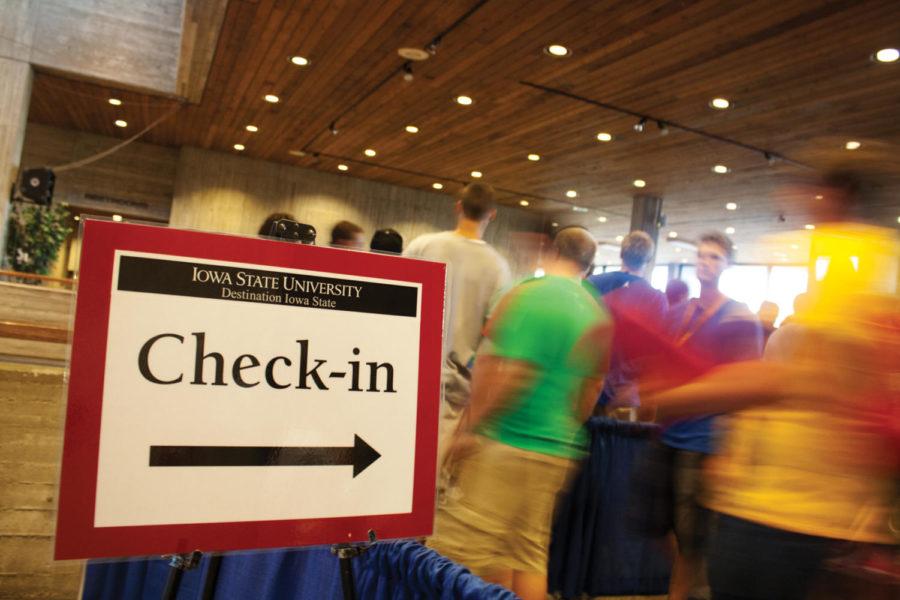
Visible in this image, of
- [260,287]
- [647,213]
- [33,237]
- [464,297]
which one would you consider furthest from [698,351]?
[33,237]

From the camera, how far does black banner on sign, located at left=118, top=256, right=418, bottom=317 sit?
38.1 inches

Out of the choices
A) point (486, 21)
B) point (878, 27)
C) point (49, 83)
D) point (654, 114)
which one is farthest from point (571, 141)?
point (49, 83)

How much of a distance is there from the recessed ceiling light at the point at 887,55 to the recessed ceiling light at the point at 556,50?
7.84 ft

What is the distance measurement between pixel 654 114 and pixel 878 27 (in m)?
2.61

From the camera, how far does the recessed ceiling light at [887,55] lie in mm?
5559

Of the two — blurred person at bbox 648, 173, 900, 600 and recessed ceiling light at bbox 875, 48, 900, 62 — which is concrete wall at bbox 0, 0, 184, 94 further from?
blurred person at bbox 648, 173, 900, 600

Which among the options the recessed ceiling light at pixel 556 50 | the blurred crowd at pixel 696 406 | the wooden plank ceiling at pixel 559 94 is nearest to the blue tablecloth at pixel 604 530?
the blurred crowd at pixel 696 406

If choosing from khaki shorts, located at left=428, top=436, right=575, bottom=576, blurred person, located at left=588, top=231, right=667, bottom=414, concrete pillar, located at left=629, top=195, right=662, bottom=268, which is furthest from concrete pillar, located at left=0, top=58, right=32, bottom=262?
concrete pillar, located at left=629, top=195, right=662, bottom=268

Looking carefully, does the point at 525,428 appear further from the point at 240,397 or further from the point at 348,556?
the point at 240,397

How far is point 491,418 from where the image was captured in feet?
7.07

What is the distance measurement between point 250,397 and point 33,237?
Answer: 34.9ft

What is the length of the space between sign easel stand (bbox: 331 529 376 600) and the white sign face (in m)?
0.06

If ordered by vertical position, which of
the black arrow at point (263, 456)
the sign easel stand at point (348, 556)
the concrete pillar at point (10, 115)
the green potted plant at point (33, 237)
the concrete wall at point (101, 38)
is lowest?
the sign easel stand at point (348, 556)

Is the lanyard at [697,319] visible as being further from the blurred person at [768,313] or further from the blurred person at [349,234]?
the blurred person at [768,313]
